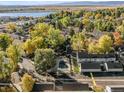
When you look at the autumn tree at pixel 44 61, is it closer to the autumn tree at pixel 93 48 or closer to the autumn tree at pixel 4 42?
the autumn tree at pixel 93 48

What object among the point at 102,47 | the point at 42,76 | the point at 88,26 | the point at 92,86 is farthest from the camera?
the point at 88,26

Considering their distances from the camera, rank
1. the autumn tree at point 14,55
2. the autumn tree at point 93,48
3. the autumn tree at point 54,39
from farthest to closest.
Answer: the autumn tree at point 54,39, the autumn tree at point 93,48, the autumn tree at point 14,55

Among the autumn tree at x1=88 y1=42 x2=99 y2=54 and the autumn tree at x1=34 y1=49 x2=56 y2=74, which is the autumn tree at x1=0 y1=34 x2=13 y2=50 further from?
the autumn tree at x1=88 y1=42 x2=99 y2=54

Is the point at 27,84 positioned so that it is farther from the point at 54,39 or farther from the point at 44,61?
the point at 54,39

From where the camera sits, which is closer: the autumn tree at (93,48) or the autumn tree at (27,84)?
the autumn tree at (27,84)

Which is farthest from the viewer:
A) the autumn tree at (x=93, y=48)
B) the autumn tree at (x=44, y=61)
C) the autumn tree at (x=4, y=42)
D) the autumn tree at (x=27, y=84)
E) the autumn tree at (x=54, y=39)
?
the autumn tree at (x=54, y=39)

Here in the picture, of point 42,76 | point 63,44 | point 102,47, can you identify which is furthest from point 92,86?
point 63,44

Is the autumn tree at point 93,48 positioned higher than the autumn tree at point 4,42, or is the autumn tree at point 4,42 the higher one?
the autumn tree at point 4,42

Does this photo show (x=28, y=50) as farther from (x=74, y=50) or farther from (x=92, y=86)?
(x=92, y=86)

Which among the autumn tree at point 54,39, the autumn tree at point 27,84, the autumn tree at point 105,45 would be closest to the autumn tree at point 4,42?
the autumn tree at point 54,39

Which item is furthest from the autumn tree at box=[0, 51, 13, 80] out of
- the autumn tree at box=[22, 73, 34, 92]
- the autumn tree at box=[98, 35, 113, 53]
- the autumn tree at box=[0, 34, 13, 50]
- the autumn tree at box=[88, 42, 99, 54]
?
the autumn tree at box=[98, 35, 113, 53]

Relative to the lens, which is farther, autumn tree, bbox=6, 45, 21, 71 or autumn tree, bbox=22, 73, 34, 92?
autumn tree, bbox=6, 45, 21, 71
